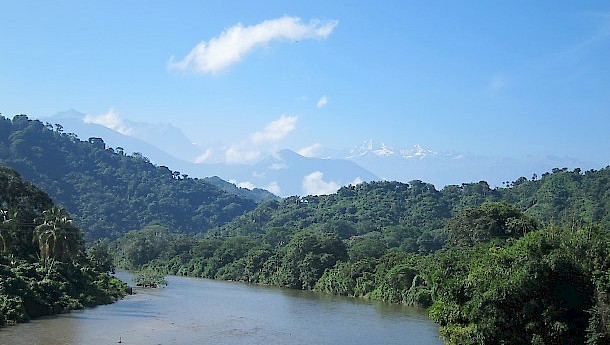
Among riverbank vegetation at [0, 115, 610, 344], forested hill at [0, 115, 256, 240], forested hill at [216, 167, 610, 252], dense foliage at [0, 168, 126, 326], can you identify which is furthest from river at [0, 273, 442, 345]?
forested hill at [0, 115, 256, 240]

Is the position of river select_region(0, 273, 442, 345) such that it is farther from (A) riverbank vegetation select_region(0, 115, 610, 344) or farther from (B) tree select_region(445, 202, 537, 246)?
(B) tree select_region(445, 202, 537, 246)

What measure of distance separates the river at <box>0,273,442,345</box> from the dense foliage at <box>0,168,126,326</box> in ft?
4.01

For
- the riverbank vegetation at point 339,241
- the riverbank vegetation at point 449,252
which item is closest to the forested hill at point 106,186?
the riverbank vegetation at point 339,241

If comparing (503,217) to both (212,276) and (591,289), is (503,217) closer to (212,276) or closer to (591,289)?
(591,289)

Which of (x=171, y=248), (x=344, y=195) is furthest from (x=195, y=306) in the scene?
(x=344, y=195)

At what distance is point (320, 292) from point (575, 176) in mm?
46854

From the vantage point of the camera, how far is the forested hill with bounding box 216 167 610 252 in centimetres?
8656

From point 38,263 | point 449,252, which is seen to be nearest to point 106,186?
Result: point 38,263

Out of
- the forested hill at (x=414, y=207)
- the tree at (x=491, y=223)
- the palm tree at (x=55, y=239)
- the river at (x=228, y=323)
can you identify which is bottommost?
the river at (x=228, y=323)

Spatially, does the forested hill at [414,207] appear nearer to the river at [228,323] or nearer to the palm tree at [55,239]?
the river at [228,323]

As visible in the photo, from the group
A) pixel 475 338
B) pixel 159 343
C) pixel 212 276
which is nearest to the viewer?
pixel 475 338

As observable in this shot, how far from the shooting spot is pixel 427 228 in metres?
101

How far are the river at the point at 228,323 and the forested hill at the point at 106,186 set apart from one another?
73.0 meters

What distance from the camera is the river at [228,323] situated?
112 ft
